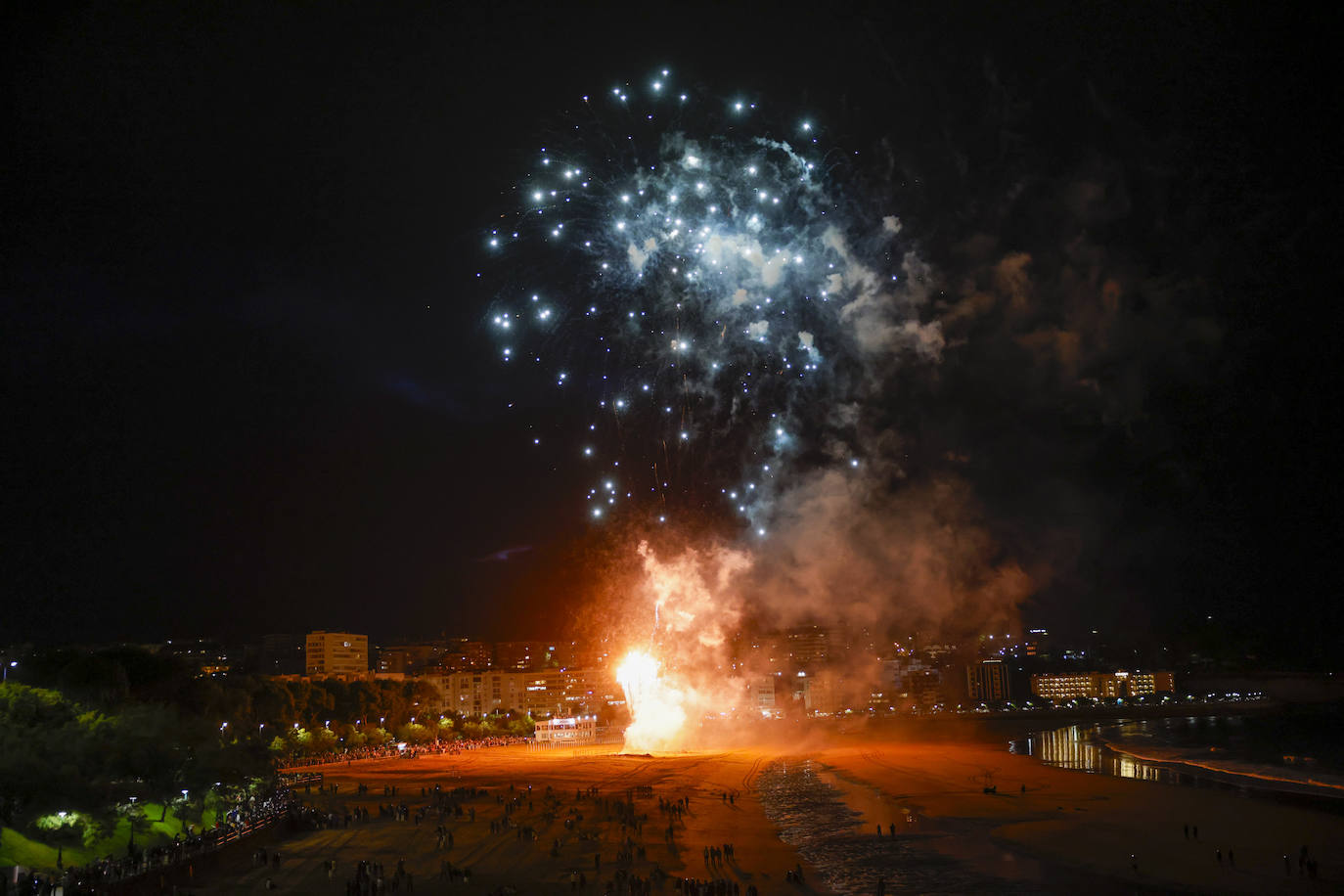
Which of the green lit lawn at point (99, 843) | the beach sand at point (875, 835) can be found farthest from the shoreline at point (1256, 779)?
the green lit lawn at point (99, 843)

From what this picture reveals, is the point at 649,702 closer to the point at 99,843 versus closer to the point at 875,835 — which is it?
the point at 875,835

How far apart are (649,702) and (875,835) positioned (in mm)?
30485

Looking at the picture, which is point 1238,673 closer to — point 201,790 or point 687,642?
point 687,642

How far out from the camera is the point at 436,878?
1823 cm

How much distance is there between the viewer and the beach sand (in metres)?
18.0

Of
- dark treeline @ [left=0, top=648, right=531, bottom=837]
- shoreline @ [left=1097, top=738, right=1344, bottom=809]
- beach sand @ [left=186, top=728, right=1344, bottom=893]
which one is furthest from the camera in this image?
shoreline @ [left=1097, top=738, right=1344, bottom=809]

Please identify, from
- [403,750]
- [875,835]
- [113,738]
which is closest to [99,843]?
[113,738]

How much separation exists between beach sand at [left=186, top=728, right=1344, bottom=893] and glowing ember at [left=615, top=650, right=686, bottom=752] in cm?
1242

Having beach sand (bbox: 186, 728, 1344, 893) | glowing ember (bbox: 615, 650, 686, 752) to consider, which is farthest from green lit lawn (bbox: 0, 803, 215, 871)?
glowing ember (bbox: 615, 650, 686, 752)

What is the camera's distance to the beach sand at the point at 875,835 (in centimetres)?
1800

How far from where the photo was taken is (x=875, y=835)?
22609mm

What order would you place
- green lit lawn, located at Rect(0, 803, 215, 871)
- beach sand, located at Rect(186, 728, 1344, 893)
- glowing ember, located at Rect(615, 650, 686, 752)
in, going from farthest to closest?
glowing ember, located at Rect(615, 650, 686, 752) → beach sand, located at Rect(186, 728, 1344, 893) → green lit lawn, located at Rect(0, 803, 215, 871)

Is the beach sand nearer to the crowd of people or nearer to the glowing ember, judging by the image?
the crowd of people

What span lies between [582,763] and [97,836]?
2615cm
